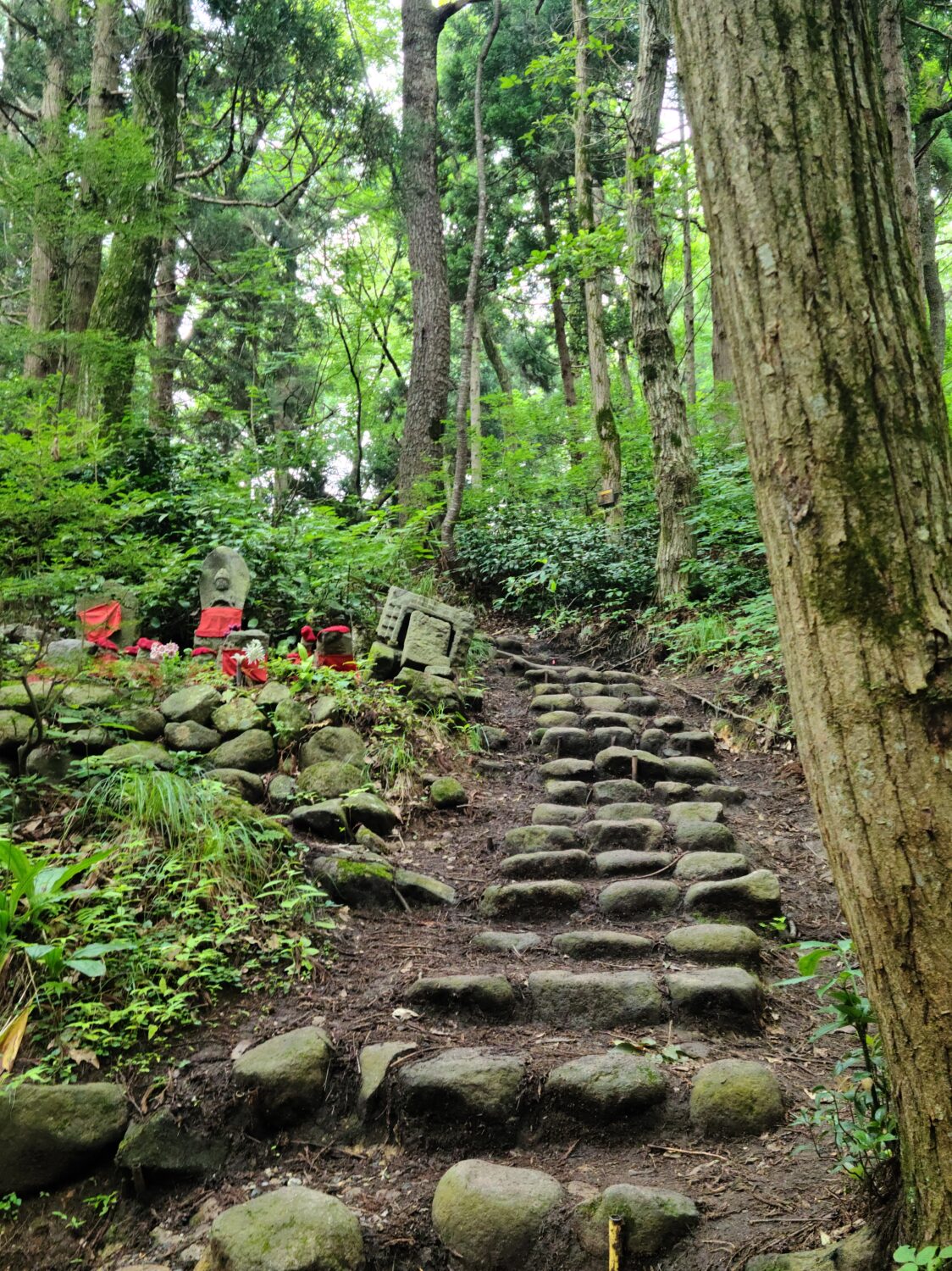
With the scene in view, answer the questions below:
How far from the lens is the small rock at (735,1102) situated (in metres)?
2.42

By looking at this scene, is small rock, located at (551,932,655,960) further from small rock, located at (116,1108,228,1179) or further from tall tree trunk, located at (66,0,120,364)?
tall tree trunk, located at (66,0,120,364)

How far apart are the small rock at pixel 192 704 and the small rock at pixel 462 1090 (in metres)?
2.78

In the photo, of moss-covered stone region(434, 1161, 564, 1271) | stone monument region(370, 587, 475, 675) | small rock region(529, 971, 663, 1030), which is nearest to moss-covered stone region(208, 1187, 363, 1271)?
moss-covered stone region(434, 1161, 564, 1271)

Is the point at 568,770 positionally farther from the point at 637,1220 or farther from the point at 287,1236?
the point at 287,1236

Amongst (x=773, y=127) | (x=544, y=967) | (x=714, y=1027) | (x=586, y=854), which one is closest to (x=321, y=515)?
(x=586, y=854)

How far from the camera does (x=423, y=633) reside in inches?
262

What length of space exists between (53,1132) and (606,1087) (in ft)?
5.51

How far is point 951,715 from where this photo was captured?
146 centimetres

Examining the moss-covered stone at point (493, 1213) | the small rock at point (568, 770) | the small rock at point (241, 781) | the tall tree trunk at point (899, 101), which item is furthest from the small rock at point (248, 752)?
the tall tree trunk at point (899, 101)

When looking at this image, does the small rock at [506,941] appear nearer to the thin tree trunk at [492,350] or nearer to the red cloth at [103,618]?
the red cloth at [103,618]

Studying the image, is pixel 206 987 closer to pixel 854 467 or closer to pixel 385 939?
pixel 385 939

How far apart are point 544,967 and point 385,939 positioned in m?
0.72

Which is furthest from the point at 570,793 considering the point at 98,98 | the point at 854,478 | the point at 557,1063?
the point at 98,98

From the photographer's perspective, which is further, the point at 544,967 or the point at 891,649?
the point at 544,967
